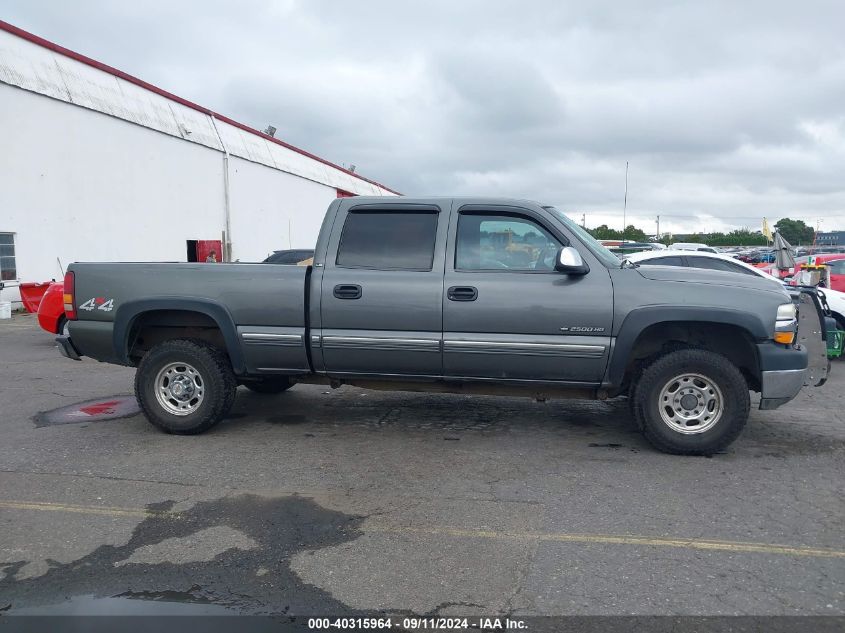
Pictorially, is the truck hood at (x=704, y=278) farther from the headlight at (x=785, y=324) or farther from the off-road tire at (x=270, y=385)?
the off-road tire at (x=270, y=385)

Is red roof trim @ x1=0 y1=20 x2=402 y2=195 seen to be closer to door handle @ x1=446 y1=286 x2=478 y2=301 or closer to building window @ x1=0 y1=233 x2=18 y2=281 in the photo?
building window @ x1=0 y1=233 x2=18 y2=281

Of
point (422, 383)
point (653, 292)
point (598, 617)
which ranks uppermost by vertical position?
point (653, 292)

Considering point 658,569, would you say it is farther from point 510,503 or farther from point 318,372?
point 318,372

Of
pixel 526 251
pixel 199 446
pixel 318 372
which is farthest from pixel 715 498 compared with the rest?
pixel 199 446

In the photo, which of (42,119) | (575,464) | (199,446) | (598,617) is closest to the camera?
(598,617)

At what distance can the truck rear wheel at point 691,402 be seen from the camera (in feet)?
17.4

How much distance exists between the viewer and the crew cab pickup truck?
532 centimetres

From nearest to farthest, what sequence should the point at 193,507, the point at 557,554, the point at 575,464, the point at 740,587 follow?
the point at 740,587 → the point at 557,554 → the point at 193,507 → the point at 575,464

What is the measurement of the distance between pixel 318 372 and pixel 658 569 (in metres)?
3.20

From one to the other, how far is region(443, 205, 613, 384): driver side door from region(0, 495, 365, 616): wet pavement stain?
182 cm

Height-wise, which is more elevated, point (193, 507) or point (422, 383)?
point (422, 383)

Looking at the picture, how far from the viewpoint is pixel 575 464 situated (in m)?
5.25

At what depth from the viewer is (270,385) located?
730 cm

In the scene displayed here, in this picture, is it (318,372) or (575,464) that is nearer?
(575,464)
